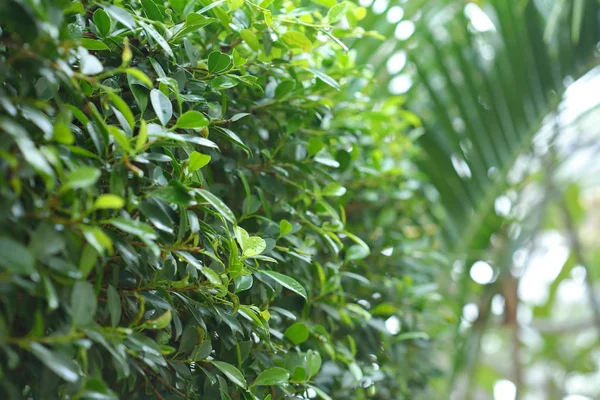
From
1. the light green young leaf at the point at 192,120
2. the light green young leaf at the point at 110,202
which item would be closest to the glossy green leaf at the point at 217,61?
the light green young leaf at the point at 192,120

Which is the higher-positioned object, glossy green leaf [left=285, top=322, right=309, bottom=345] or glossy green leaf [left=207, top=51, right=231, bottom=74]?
glossy green leaf [left=207, top=51, right=231, bottom=74]

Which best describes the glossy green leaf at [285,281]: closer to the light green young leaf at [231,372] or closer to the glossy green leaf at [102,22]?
the light green young leaf at [231,372]

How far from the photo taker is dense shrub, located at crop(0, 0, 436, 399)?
36 centimetres

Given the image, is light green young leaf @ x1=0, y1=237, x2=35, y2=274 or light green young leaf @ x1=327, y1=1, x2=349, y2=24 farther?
light green young leaf @ x1=327, y1=1, x2=349, y2=24

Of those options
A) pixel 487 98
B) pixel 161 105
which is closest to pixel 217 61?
pixel 161 105

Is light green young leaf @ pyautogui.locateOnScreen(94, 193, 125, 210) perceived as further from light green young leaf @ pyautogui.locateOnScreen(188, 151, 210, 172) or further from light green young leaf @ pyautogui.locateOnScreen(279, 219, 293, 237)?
light green young leaf @ pyautogui.locateOnScreen(279, 219, 293, 237)

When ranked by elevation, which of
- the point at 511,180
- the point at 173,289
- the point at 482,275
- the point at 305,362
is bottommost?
the point at 482,275

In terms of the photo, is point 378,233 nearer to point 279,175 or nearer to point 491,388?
point 279,175

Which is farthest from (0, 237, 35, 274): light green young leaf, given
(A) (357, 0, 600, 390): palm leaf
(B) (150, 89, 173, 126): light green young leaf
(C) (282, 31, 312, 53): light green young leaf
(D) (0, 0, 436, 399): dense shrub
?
(A) (357, 0, 600, 390): palm leaf

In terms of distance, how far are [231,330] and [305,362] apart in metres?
0.10

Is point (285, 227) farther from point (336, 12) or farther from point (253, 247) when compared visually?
point (336, 12)

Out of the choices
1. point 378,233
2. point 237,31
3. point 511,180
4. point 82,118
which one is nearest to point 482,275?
point 511,180

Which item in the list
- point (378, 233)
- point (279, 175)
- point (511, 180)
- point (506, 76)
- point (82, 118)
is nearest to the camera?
point (82, 118)

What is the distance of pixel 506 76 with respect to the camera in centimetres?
133
